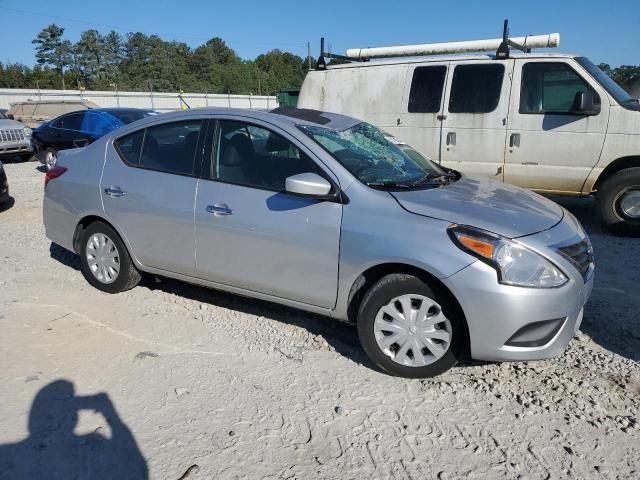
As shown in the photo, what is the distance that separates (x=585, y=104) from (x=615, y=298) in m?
2.65

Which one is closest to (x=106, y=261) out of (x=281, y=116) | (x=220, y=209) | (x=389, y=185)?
(x=220, y=209)

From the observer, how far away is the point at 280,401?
10.0 feet

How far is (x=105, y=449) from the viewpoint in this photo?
2.64 metres

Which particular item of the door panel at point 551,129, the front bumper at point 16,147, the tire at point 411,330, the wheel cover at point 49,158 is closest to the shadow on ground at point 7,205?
the wheel cover at point 49,158

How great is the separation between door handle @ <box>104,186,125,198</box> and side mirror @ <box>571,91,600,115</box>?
5074mm

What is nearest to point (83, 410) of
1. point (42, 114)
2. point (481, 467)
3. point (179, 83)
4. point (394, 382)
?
point (394, 382)

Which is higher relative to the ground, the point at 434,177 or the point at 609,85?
the point at 609,85

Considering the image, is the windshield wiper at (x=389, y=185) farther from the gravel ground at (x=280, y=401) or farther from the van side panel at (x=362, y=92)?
the van side panel at (x=362, y=92)

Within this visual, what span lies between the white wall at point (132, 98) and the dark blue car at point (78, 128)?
19016 mm

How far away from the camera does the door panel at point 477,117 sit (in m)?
6.59

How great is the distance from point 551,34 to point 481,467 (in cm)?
646

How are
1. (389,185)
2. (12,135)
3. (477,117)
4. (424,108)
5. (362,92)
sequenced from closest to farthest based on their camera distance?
(389,185) → (477,117) → (424,108) → (362,92) → (12,135)

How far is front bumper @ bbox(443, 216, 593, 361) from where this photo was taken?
2.87m

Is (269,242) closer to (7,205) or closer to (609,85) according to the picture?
(609,85)
